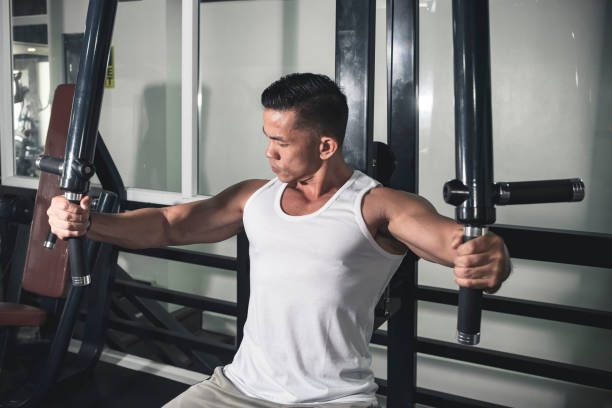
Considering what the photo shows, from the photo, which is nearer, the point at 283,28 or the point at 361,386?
the point at 361,386

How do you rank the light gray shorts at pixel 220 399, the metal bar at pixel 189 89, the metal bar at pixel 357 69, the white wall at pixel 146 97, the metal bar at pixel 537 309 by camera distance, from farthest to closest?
the white wall at pixel 146 97 < the metal bar at pixel 189 89 < the metal bar at pixel 537 309 < the metal bar at pixel 357 69 < the light gray shorts at pixel 220 399

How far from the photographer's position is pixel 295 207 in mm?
1580

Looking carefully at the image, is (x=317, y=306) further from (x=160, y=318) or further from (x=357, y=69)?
(x=160, y=318)

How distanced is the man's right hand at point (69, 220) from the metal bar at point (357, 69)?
83 cm

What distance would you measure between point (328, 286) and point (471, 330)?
63cm

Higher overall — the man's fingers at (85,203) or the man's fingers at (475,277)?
the man's fingers at (85,203)

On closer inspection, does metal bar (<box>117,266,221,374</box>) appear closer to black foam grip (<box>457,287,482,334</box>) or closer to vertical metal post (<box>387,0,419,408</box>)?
vertical metal post (<box>387,0,419,408</box>)

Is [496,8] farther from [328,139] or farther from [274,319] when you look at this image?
[274,319]

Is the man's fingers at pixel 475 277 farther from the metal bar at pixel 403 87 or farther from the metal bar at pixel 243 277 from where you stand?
the metal bar at pixel 243 277

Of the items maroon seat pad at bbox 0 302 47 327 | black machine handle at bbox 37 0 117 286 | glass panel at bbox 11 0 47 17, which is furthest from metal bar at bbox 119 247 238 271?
glass panel at bbox 11 0 47 17

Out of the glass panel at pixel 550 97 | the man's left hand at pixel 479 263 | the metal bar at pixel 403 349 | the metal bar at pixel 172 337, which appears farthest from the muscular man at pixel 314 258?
the metal bar at pixel 172 337

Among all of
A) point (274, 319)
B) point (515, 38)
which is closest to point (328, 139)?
point (274, 319)

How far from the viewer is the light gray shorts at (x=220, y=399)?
1.42m

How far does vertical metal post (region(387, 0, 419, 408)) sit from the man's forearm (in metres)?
0.76
